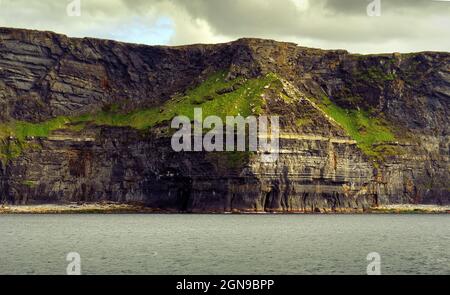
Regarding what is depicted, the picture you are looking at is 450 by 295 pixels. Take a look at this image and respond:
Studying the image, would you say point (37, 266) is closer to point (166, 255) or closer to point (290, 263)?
point (166, 255)

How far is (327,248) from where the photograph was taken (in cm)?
10819

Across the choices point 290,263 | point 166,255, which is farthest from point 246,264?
point 166,255

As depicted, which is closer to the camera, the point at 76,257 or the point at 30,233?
the point at 76,257

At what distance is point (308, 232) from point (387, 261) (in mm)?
55352

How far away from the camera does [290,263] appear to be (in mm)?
88562

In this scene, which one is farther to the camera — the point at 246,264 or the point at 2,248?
the point at 2,248
